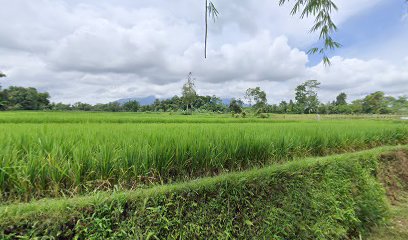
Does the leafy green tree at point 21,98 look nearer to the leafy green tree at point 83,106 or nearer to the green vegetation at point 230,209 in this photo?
the leafy green tree at point 83,106

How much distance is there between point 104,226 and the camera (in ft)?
4.46

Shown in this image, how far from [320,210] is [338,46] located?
7.26 ft

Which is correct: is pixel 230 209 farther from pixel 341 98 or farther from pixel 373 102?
pixel 341 98

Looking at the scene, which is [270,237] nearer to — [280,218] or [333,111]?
[280,218]

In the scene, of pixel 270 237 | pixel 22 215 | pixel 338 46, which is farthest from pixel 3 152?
pixel 338 46

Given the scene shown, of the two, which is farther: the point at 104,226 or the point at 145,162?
the point at 145,162

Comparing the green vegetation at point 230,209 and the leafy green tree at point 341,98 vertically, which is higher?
the leafy green tree at point 341,98

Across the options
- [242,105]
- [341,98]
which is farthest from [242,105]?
[341,98]

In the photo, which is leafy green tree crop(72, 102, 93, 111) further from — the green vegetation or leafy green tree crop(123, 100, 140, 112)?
the green vegetation

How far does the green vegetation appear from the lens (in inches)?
51.7

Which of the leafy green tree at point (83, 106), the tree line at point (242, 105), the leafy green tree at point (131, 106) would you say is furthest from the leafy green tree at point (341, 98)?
the leafy green tree at point (83, 106)

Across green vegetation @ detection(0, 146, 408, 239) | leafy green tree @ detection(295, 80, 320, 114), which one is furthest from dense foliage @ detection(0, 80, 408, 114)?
green vegetation @ detection(0, 146, 408, 239)

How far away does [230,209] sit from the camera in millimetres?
1888

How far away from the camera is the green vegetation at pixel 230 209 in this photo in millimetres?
1312
